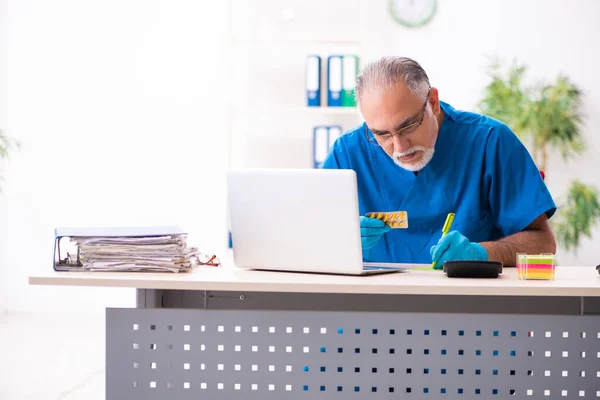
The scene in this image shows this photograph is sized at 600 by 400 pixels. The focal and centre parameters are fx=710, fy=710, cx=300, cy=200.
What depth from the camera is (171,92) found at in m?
4.43

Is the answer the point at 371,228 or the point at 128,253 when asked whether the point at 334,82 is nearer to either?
the point at 371,228

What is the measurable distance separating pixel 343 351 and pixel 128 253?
20.7 inches

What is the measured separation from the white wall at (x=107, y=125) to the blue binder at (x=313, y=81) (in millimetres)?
686

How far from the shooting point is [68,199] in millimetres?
4512

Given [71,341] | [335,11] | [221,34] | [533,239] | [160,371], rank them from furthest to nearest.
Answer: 1. [221,34]
2. [335,11]
3. [71,341]
4. [533,239]
5. [160,371]

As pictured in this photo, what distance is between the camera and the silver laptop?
1.50m

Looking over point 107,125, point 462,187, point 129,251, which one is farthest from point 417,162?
point 107,125

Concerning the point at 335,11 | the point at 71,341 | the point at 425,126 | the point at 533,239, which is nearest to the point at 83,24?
the point at 335,11

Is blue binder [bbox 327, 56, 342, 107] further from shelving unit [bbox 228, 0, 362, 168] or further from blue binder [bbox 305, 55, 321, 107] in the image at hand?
shelving unit [bbox 228, 0, 362, 168]

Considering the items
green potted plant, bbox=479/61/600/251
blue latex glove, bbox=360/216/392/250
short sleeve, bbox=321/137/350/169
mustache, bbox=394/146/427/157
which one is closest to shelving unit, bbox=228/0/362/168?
green potted plant, bbox=479/61/600/251

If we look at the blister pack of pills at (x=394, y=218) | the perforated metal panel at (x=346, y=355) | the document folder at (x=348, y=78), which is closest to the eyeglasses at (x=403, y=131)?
the blister pack of pills at (x=394, y=218)

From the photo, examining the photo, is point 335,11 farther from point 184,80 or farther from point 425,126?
point 425,126

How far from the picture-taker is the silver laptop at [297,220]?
150cm

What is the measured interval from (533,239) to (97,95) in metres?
3.23
